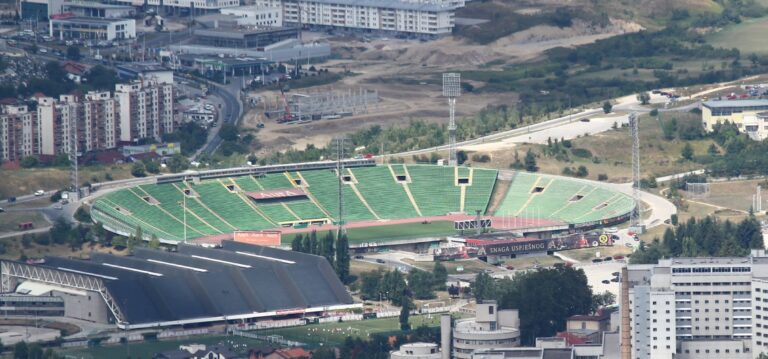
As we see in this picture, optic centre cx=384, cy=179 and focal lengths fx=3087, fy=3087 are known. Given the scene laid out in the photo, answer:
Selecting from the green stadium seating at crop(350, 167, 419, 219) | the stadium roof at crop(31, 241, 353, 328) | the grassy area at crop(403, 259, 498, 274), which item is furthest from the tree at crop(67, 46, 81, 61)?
the stadium roof at crop(31, 241, 353, 328)

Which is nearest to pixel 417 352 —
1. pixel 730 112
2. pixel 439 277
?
pixel 439 277

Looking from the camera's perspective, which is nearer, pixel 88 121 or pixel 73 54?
pixel 88 121

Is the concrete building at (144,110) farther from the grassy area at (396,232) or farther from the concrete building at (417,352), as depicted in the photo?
the concrete building at (417,352)

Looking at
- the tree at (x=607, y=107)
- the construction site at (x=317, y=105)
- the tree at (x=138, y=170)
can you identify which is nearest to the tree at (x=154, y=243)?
the tree at (x=138, y=170)

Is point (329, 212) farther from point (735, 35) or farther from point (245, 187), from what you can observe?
point (735, 35)

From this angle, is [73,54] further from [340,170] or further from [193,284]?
[193,284]

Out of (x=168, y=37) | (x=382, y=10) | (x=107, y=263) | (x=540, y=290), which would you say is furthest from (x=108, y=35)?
(x=540, y=290)

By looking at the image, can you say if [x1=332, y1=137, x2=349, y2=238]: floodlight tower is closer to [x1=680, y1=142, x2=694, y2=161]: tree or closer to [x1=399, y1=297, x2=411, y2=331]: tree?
[x1=399, y1=297, x2=411, y2=331]: tree

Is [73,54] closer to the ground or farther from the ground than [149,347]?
farther from the ground
